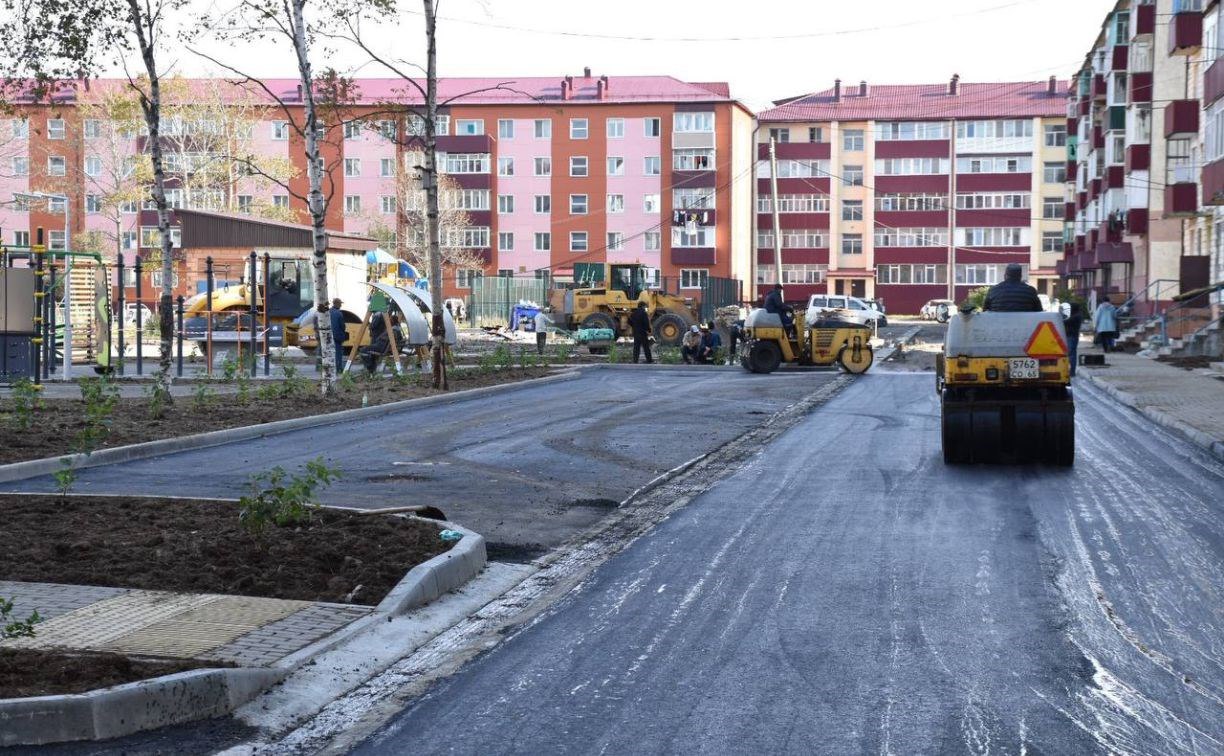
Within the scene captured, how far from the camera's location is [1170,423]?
20.1 metres

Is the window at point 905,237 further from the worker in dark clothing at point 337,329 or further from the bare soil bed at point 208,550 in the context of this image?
the bare soil bed at point 208,550

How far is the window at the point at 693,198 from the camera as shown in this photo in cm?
9381

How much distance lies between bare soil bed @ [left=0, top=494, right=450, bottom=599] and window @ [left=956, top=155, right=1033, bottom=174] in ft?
328

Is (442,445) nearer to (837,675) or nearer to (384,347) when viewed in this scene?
(837,675)

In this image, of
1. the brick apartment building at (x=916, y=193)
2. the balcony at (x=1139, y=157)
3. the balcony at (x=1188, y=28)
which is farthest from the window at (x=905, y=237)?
the balcony at (x=1188, y=28)

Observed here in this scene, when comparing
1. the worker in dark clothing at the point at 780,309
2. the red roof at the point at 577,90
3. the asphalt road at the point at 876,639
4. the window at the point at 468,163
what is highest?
the red roof at the point at 577,90

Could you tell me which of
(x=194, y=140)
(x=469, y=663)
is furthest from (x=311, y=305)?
(x=469, y=663)

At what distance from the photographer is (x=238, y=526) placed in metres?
9.84

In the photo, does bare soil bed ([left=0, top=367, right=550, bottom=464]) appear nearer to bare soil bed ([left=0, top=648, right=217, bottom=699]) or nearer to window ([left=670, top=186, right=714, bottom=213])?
bare soil bed ([left=0, top=648, right=217, bottom=699])

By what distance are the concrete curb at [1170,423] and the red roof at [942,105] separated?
7787 cm

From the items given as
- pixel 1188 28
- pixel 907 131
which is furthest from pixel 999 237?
pixel 1188 28

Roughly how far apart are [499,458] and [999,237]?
3730 inches

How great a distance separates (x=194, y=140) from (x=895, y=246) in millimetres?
56284

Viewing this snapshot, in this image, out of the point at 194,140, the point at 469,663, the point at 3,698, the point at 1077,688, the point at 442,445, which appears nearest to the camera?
the point at 3,698
